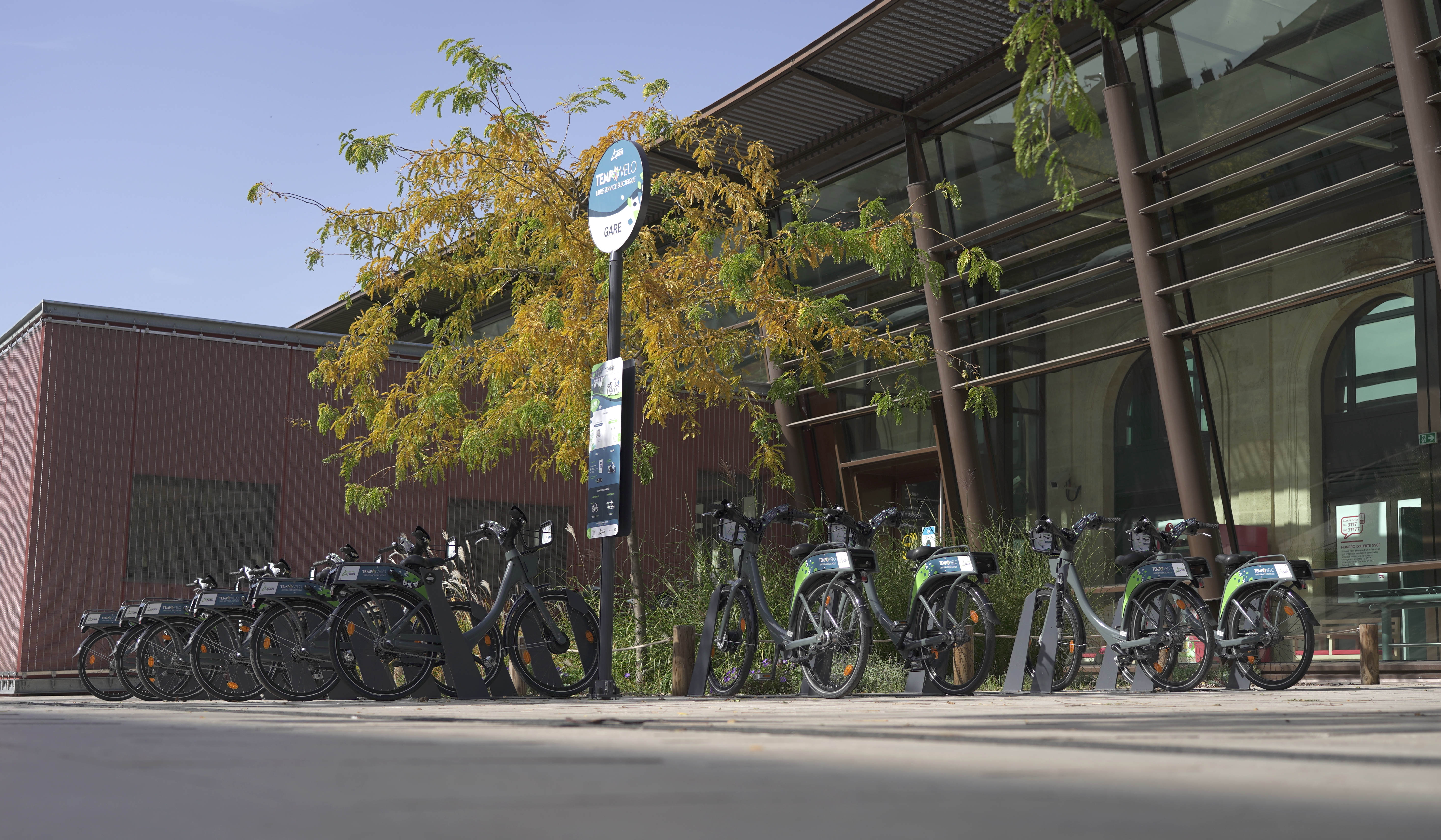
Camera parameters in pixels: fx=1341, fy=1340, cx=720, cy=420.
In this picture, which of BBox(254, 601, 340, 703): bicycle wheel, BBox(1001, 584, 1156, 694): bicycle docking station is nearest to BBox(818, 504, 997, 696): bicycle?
BBox(1001, 584, 1156, 694): bicycle docking station

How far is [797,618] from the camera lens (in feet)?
26.9

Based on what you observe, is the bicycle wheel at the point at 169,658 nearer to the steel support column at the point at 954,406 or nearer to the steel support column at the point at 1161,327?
the steel support column at the point at 954,406

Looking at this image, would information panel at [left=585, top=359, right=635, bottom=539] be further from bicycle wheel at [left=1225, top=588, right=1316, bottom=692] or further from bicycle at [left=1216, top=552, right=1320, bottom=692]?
bicycle wheel at [left=1225, top=588, right=1316, bottom=692]

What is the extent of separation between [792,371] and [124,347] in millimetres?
7009

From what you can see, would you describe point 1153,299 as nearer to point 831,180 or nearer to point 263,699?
point 831,180

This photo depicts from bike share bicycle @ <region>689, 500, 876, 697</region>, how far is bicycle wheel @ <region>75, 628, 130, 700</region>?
→ 19.5 ft

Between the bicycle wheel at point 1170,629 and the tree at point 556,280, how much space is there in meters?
3.47

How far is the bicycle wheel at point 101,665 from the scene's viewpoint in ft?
39.9

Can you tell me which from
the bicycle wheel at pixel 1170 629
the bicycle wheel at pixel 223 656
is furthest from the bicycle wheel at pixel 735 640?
the bicycle wheel at pixel 223 656

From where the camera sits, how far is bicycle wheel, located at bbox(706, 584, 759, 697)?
8.34 meters

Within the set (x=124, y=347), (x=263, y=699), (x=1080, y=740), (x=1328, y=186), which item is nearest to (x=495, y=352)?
(x=263, y=699)

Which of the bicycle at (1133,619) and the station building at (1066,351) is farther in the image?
the station building at (1066,351)

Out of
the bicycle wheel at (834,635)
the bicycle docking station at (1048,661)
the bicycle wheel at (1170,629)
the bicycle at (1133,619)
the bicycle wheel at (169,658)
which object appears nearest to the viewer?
the bicycle wheel at (834,635)

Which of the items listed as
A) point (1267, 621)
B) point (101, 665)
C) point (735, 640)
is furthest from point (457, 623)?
point (101, 665)
